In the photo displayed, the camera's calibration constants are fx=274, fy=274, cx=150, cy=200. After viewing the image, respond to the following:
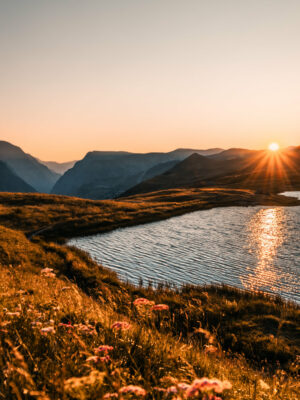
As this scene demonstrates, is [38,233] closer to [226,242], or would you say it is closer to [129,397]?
[226,242]

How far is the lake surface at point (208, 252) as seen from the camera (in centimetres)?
1811

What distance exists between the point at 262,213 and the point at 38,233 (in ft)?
119

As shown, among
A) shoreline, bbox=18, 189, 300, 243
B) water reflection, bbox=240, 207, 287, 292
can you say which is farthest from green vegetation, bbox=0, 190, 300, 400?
water reflection, bbox=240, 207, 287, 292

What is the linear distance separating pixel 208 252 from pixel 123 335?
20.3 metres

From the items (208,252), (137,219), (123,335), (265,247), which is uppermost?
(123,335)

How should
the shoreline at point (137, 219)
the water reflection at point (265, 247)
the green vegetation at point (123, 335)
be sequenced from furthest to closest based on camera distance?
the shoreline at point (137, 219) → the water reflection at point (265, 247) → the green vegetation at point (123, 335)

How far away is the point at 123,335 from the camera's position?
5.10m

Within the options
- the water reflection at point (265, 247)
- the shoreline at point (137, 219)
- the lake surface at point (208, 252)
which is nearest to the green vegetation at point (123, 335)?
the shoreline at point (137, 219)

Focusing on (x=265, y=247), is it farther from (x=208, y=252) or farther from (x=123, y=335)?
(x=123, y=335)

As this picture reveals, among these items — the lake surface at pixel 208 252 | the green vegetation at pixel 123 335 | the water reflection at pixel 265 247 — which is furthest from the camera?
the lake surface at pixel 208 252

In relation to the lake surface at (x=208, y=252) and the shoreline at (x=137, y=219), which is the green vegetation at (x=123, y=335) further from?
the lake surface at (x=208, y=252)

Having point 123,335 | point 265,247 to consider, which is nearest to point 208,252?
point 265,247

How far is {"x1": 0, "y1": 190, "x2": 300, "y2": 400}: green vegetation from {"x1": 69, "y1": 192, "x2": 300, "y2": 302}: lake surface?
2460 millimetres

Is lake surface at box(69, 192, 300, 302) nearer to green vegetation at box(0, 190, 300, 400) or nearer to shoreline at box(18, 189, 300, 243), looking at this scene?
shoreline at box(18, 189, 300, 243)
